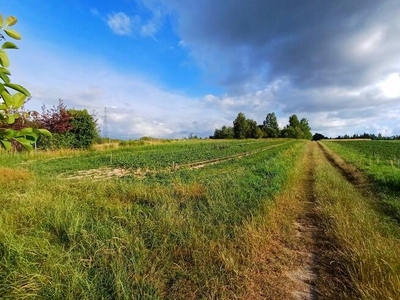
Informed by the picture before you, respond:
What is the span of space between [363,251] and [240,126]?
87178mm

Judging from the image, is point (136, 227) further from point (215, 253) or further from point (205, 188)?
point (205, 188)

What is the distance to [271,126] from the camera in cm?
10094

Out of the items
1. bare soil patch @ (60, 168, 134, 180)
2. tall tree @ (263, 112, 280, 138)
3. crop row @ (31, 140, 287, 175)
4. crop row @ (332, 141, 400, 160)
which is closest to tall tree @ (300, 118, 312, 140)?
tall tree @ (263, 112, 280, 138)

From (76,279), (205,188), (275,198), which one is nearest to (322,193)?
(275,198)

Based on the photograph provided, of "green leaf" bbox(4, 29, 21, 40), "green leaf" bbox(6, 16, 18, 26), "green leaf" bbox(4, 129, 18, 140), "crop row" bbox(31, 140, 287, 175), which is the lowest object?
"crop row" bbox(31, 140, 287, 175)

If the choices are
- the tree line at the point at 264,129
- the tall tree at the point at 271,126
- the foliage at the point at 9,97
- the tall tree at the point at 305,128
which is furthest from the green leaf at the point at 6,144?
the tall tree at the point at 305,128

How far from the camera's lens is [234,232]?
15.0 ft

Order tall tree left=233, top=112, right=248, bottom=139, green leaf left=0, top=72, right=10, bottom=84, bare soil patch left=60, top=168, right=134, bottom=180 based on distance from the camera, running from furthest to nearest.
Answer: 1. tall tree left=233, top=112, right=248, bottom=139
2. bare soil patch left=60, top=168, right=134, bottom=180
3. green leaf left=0, top=72, right=10, bottom=84

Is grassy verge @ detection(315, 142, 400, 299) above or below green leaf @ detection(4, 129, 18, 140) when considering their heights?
below

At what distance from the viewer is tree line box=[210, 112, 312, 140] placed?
8962 cm

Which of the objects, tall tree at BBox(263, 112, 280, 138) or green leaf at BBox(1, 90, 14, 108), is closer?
green leaf at BBox(1, 90, 14, 108)

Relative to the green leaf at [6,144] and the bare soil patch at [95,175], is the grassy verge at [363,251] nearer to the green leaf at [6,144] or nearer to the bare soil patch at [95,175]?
the green leaf at [6,144]

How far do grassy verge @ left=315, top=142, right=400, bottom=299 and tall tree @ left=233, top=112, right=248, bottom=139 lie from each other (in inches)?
3277

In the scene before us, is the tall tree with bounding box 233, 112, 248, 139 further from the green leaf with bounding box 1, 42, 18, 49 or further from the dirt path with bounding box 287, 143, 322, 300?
the green leaf with bounding box 1, 42, 18, 49
